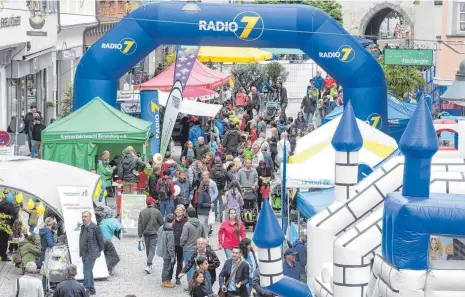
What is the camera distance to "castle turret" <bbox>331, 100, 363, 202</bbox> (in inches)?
520

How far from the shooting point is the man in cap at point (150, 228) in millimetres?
19844

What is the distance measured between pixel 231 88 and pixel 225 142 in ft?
43.6

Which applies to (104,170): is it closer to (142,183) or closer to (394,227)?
(142,183)

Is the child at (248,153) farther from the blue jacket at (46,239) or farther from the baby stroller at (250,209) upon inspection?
the blue jacket at (46,239)

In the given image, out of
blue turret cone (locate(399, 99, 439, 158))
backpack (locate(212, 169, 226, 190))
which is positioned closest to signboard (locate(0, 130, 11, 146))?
backpack (locate(212, 169, 226, 190))

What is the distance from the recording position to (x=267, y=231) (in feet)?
37.9

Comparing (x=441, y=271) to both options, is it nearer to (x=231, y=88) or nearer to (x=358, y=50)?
(x=358, y=50)

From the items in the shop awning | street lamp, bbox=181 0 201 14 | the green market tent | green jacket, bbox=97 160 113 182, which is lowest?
green jacket, bbox=97 160 113 182

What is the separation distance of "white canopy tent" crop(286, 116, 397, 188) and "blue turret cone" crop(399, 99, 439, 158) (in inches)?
382

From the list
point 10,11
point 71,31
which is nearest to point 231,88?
point 71,31

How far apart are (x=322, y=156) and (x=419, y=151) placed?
1105cm

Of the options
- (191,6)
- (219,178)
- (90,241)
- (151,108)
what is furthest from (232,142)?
(90,241)

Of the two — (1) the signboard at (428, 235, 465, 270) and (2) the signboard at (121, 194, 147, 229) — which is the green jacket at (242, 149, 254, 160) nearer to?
(2) the signboard at (121, 194, 147, 229)

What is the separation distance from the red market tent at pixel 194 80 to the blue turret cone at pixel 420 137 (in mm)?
24028
